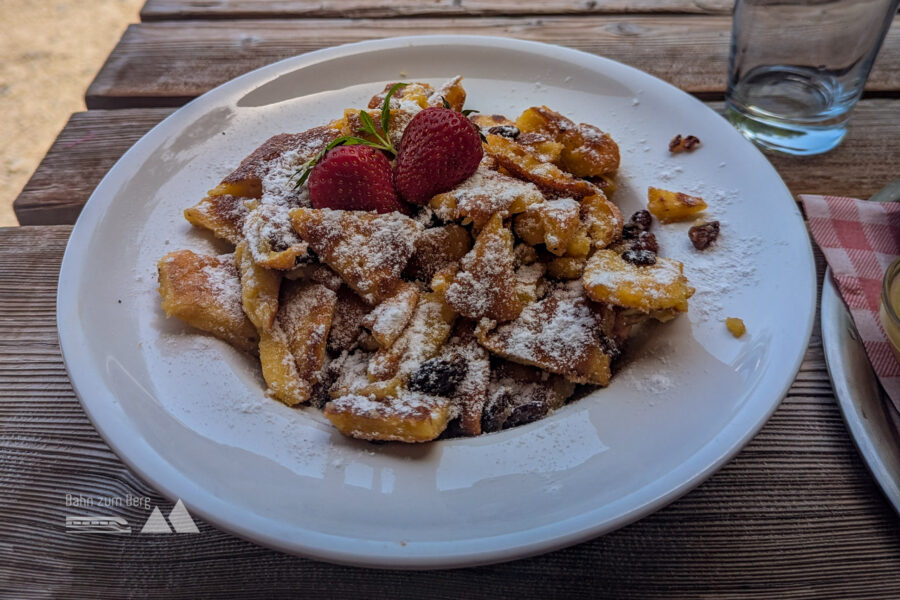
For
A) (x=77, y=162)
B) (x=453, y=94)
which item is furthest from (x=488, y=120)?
(x=77, y=162)

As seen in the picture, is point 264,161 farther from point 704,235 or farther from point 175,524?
point 704,235

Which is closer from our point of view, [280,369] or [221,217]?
[280,369]


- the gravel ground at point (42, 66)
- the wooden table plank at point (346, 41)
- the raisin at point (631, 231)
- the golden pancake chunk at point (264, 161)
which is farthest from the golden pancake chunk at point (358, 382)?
the gravel ground at point (42, 66)

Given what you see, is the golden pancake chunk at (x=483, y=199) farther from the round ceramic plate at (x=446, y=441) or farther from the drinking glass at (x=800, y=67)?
the drinking glass at (x=800, y=67)

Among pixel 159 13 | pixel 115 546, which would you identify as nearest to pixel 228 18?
pixel 159 13

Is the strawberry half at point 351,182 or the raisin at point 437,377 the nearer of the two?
the raisin at point 437,377

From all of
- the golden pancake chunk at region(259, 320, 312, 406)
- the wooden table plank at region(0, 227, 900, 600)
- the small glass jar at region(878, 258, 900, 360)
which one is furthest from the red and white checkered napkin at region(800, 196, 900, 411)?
the golden pancake chunk at region(259, 320, 312, 406)
